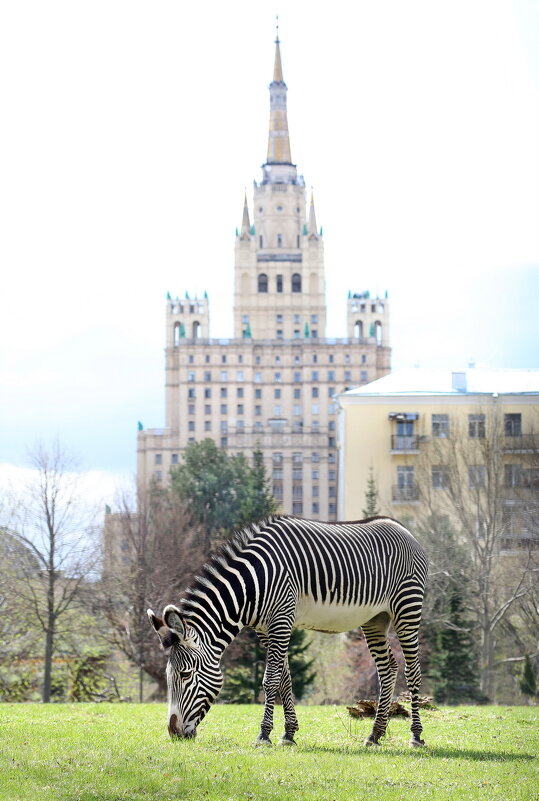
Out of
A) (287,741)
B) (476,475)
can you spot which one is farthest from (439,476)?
(287,741)

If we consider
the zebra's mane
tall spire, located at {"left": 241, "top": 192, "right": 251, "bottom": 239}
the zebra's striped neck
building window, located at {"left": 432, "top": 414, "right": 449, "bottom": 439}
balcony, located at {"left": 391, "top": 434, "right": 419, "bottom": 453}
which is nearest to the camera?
the zebra's striped neck

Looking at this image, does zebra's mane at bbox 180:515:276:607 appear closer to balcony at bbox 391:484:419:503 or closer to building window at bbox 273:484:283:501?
balcony at bbox 391:484:419:503

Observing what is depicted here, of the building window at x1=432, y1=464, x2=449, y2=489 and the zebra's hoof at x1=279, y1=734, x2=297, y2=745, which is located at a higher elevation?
the building window at x1=432, y1=464, x2=449, y2=489

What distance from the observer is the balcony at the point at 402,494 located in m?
69.1

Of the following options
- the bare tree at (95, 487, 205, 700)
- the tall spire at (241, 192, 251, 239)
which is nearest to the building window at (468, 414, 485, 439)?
the bare tree at (95, 487, 205, 700)

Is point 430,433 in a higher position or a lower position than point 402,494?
higher

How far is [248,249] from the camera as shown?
161500mm

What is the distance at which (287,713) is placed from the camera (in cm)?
1370

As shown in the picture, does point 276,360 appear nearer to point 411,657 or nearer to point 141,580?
point 141,580

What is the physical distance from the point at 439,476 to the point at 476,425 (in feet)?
13.6

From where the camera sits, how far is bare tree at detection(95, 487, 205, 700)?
42125 millimetres

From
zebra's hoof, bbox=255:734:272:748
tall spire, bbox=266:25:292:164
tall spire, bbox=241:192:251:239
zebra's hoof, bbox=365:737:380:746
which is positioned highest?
tall spire, bbox=266:25:292:164

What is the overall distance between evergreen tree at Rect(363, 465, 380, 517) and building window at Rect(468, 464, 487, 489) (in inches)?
450

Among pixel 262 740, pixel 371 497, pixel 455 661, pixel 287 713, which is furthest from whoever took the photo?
pixel 371 497
